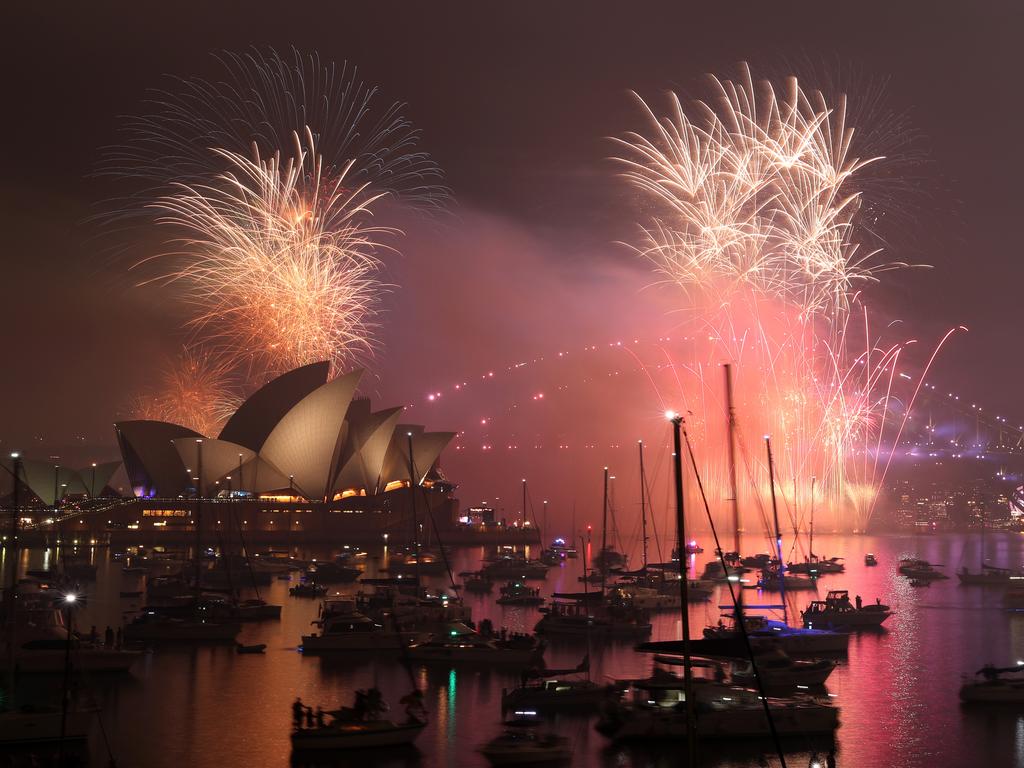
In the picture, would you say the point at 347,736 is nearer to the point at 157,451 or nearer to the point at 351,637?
the point at 351,637

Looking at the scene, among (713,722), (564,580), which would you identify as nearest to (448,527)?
(564,580)

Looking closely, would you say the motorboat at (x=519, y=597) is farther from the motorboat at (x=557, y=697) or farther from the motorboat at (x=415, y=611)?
the motorboat at (x=557, y=697)

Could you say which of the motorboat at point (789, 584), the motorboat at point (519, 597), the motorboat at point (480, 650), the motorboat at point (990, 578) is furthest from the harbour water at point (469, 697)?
the motorboat at point (990, 578)

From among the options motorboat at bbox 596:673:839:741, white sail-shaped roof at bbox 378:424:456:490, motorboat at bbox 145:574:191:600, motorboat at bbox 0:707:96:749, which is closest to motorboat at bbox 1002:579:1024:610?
motorboat at bbox 596:673:839:741

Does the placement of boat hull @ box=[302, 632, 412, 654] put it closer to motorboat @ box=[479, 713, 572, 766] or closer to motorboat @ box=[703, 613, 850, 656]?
motorboat @ box=[703, 613, 850, 656]

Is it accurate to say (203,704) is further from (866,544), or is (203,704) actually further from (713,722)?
(866,544)

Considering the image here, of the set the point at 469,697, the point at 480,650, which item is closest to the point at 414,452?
the point at 480,650
